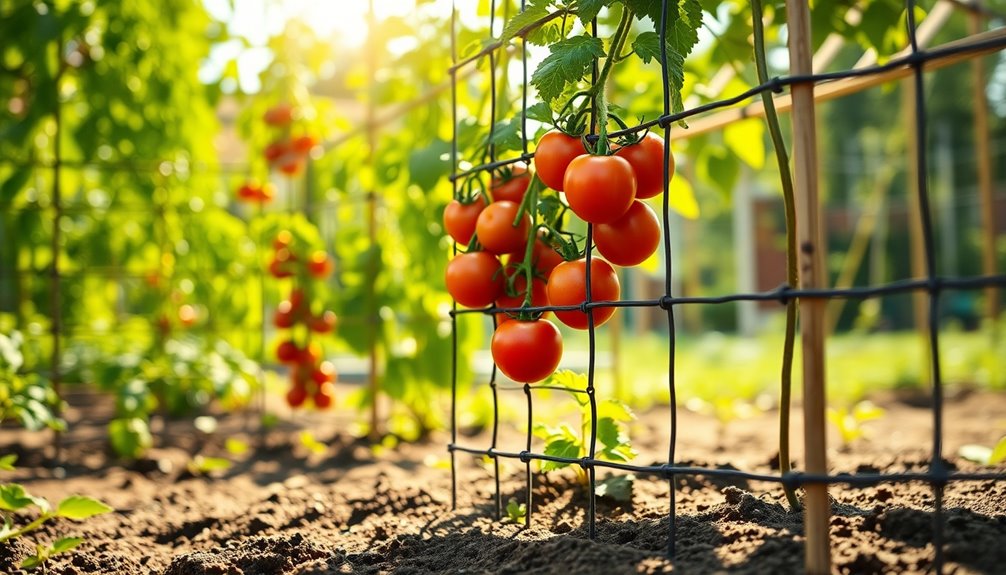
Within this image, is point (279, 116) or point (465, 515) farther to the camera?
point (279, 116)

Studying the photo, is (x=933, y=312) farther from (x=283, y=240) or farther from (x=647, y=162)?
(x=283, y=240)

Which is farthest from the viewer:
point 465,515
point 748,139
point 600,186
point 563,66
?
point 748,139

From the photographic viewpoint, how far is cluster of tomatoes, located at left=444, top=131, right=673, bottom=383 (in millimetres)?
1313

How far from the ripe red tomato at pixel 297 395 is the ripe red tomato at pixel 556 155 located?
A: 2.49m

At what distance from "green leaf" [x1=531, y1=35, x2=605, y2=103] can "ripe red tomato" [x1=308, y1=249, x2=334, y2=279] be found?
7.90 feet

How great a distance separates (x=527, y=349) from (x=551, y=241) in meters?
0.28

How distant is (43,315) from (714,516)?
458cm

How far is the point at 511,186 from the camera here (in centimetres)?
167

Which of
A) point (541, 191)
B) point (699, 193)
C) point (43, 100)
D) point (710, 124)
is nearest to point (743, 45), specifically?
point (710, 124)

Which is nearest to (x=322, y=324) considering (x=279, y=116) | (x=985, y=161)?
(x=279, y=116)

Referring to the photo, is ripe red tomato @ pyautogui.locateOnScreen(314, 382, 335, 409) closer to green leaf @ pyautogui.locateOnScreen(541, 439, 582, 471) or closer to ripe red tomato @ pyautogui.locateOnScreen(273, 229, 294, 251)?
ripe red tomato @ pyautogui.locateOnScreen(273, 229, 294, 251)

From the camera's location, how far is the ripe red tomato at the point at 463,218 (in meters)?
1.68

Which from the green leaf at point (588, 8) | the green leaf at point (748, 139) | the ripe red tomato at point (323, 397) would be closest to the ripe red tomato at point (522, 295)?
the green leaf at point (588, 8)

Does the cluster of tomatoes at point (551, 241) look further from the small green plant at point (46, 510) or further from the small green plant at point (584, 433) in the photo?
the small green plant at point (46, 510)
